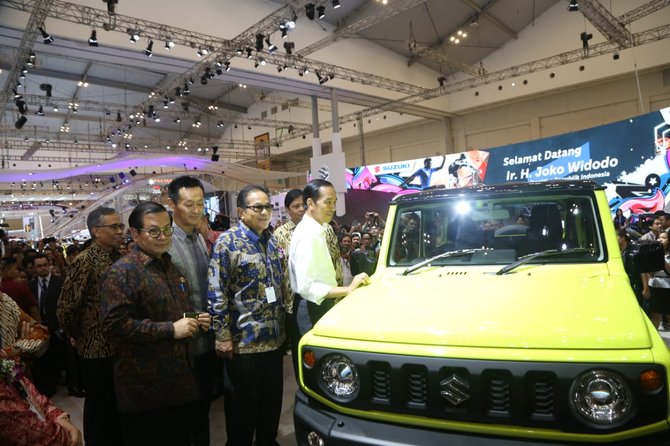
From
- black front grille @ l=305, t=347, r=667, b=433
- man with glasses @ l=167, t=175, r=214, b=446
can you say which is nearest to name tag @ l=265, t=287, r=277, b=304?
man with glasses @ l=167, t=175, r=214, b=446

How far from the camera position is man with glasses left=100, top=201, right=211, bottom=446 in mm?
2086

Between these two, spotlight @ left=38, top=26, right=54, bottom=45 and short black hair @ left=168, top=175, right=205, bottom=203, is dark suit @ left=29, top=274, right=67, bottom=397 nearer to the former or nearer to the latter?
short black hair @ left=168, top=175, right=205, bottom=203

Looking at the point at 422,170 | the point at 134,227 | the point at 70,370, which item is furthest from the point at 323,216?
the point at 422,170

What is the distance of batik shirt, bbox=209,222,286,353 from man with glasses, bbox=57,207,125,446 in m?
0.92

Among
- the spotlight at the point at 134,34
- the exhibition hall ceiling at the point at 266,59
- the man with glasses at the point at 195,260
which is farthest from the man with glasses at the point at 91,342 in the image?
the spotlight at the point at 134,34

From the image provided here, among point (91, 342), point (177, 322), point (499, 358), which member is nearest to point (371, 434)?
point (499, 358)

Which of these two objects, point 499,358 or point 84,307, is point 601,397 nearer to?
point 499,358

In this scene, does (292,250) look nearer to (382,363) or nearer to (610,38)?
(382,363)

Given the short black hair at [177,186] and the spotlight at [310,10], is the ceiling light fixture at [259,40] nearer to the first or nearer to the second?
the spotlight at [310,10]

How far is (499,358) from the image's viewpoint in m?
1.57

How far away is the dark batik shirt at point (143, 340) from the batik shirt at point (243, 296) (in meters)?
0.35

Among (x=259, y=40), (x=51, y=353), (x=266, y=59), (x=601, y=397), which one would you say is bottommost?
(x=51, y=353)

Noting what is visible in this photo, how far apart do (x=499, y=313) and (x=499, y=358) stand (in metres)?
0.27

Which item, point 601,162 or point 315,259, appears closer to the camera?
point 315,259
